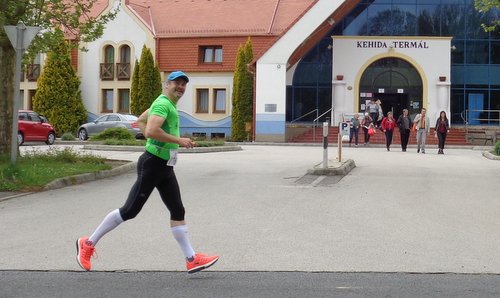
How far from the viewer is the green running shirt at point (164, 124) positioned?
601 centimetres

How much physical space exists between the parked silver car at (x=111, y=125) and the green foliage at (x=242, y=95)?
19.0 feet

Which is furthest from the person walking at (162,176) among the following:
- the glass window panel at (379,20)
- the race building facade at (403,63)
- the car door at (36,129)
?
the glass window panel at (379,20)

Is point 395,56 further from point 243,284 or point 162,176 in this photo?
point 243,284

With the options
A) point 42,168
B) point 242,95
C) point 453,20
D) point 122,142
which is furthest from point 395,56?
point 42,168

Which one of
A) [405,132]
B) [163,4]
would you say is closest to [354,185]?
[405,132]

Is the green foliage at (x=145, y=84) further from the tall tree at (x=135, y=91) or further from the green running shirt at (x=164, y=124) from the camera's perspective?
the green running shirt at (x=164, y=124)

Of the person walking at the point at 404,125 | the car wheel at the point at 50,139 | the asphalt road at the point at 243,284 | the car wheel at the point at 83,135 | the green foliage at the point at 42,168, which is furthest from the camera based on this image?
the car wheel at the point at 83,135

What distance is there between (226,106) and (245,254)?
103ft

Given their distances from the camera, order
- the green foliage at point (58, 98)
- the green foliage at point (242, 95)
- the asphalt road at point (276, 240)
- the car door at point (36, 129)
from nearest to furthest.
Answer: the asphalt road at point (276, 240), the car door at point (36, 129), the green foliage at point (242, 95), the green foliage at point (58, 98)

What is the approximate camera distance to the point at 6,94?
1571 centimetres

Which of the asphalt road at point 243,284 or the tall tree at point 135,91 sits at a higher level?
the tall tree at point 135,91

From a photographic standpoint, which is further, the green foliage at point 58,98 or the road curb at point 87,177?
the green foliage at point 58,98

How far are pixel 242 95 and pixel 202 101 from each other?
161 inches

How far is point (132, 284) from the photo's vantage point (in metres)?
5.83
